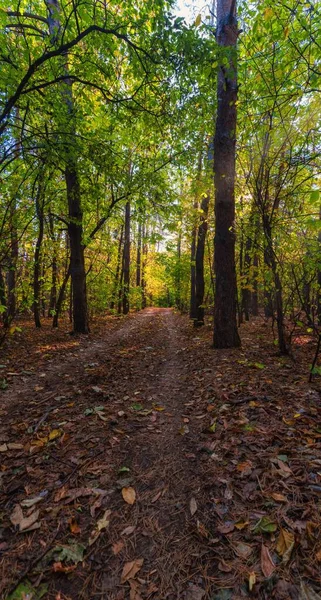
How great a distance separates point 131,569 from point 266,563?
769mm

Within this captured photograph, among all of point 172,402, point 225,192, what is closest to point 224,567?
point 172,402

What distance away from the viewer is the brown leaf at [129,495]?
2094 mm

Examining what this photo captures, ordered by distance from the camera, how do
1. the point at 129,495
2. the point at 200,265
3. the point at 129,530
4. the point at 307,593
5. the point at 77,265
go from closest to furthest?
the point at 307,593, the point at 129,530, the point at 129,495, the point at 77,265, the point at 200,265

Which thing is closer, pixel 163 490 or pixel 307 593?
pixel 307 593

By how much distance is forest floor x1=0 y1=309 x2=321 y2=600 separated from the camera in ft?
5.01

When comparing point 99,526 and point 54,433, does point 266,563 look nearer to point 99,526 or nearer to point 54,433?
point 99,526

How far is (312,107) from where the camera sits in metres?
5.06

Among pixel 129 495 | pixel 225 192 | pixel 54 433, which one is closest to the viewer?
pixel 129 495

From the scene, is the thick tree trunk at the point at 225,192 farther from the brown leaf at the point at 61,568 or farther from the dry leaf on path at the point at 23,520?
the brown leaf at the point at 61,568

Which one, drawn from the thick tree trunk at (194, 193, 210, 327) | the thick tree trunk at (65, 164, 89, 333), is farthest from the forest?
the thick tree trunk at (194, 193, 210, 327)

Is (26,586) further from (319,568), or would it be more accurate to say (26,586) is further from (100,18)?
(100,18)

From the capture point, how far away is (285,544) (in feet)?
5.26

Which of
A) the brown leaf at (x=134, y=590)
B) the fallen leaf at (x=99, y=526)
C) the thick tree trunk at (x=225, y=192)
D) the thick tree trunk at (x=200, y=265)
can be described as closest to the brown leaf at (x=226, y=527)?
the brown leaf at (x=134, y=590)

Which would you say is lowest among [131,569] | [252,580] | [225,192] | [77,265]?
[131,569]
